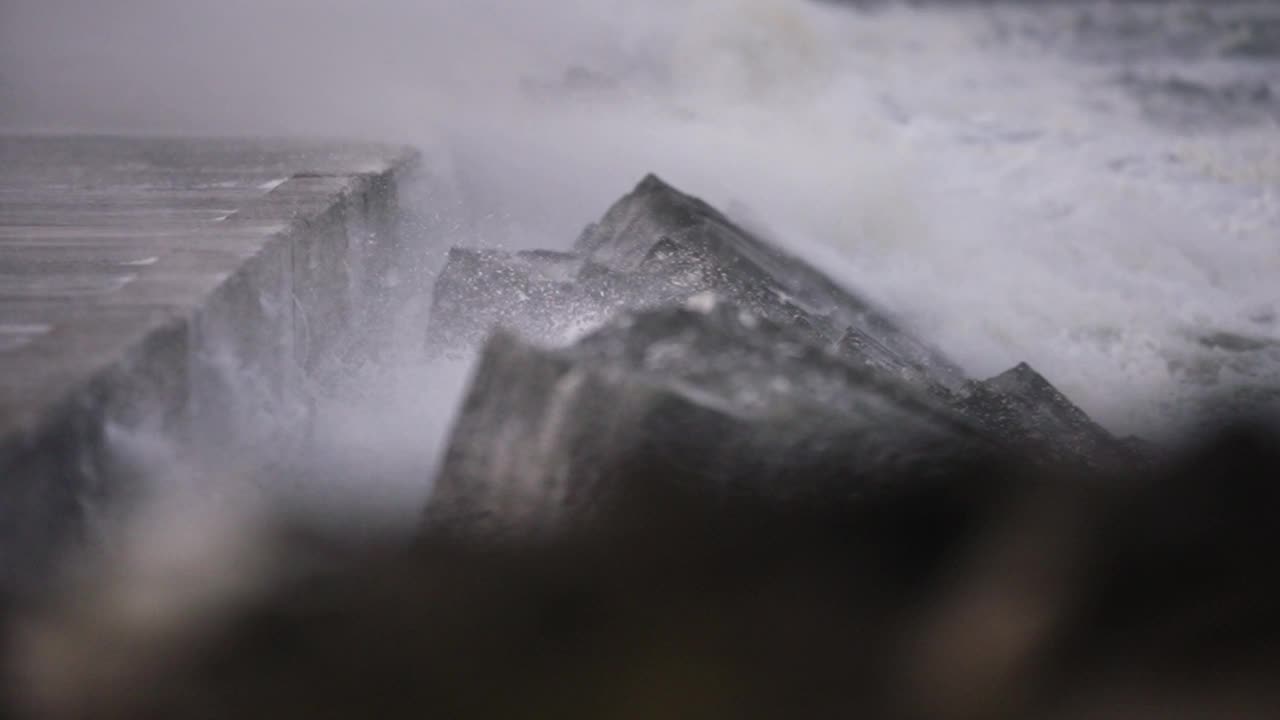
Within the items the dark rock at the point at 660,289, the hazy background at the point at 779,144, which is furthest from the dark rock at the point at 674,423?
the dark rock at the point at 660,289

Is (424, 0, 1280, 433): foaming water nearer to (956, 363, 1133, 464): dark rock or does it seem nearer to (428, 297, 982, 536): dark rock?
(956, 363, 1133, 464): dark rock

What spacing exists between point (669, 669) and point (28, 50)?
7438 millimetres

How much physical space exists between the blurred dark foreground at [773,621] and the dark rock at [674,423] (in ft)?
0.16

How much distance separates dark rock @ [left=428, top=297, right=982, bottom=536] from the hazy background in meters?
0.92

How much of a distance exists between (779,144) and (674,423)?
568cm

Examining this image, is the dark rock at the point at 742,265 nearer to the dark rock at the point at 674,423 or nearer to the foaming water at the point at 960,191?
the foaming water at the point at 960,191

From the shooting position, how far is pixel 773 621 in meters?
2.00

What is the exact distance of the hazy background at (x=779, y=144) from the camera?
501cm

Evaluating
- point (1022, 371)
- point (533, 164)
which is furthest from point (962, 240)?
point (1022, 371)

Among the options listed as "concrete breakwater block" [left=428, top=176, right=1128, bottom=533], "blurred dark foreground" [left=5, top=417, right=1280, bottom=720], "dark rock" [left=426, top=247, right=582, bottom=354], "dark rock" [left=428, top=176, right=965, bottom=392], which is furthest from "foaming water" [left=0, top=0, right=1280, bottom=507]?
"blurred dark foreground" [left=5, top=417, right=1280, bottom=720]

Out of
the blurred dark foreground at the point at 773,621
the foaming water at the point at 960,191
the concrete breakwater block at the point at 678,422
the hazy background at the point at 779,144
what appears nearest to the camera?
the blurred dark foreground at the point at 773,621

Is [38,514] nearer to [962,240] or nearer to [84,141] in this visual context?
[84,141]

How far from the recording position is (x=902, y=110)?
35.8 ft

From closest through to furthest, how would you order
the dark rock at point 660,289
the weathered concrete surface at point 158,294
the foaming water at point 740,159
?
the weathered concrete surface at point 158,294 → the dark rock at point 660,289 → the foaming water at point 740,159
